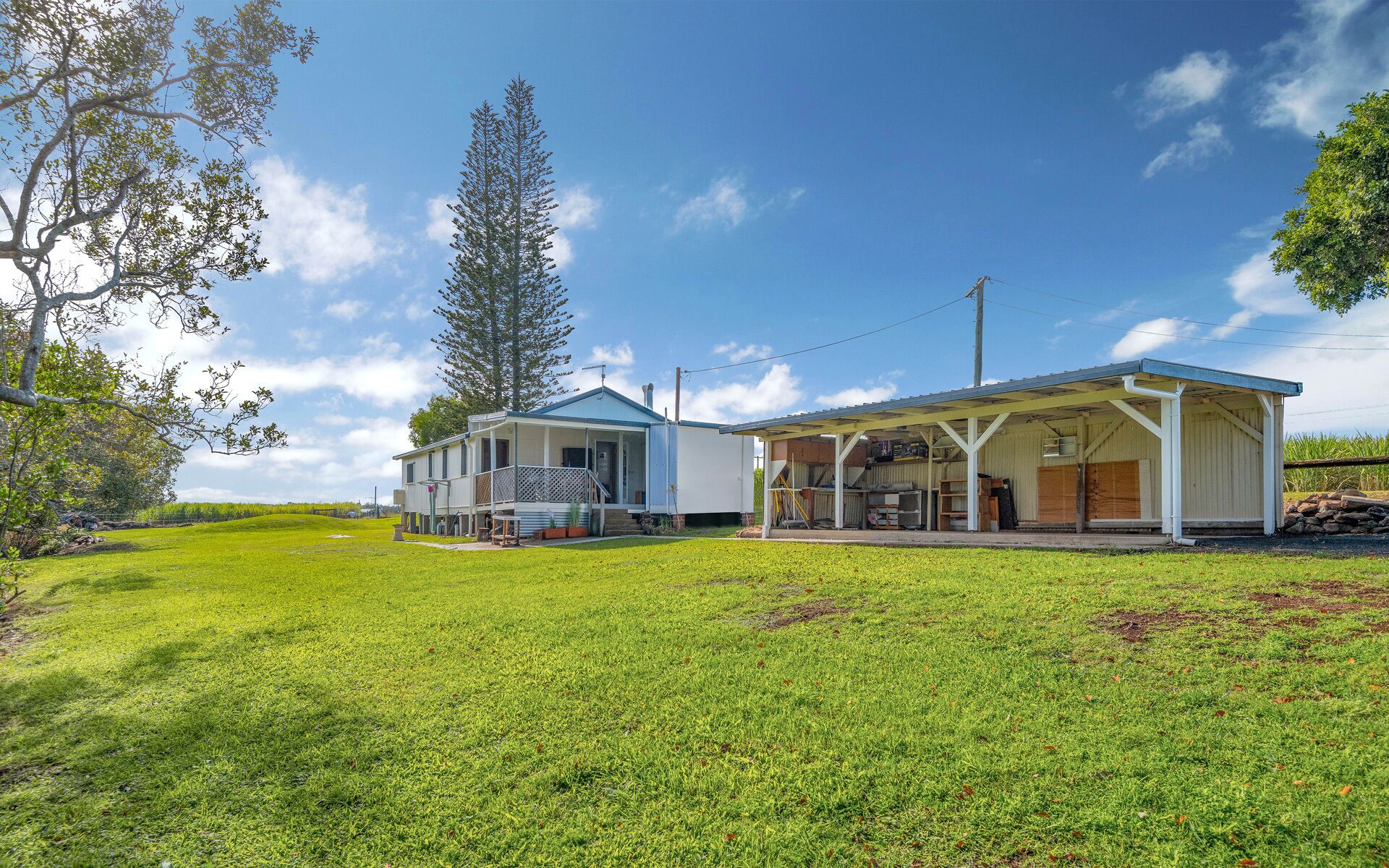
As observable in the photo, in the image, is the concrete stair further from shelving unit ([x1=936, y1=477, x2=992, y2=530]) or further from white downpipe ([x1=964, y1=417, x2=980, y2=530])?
white downpipe ([x1=964, y1=417, x2=980, y2=530])

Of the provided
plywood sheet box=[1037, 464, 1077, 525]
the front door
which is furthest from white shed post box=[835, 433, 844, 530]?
the front door

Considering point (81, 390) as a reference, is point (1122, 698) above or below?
below

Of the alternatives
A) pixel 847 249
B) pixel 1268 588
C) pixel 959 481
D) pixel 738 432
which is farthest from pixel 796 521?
pixel 1268 588

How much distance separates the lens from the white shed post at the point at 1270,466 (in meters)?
10.6

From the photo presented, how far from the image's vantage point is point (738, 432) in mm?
15805

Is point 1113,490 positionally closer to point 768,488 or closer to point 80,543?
point 768,488

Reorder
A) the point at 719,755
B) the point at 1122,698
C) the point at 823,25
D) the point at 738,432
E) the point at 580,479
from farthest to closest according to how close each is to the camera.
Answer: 1. the point at 580,479
2. the point at 738,432
3. the point at 823,25
4. the point at 1122,698
5. the point at 719,755

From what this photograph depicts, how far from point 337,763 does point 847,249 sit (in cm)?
1813

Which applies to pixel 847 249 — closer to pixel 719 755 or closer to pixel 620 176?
pixel 620 176

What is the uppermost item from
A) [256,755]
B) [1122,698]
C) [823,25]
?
[823,25]

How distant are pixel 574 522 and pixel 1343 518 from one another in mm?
15151

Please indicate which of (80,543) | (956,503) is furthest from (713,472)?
(80,543)

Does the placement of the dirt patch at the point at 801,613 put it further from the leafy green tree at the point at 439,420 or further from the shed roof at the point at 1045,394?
the leafy green tree at the point at 439,420

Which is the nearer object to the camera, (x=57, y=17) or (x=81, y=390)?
(x=57, y=17)
